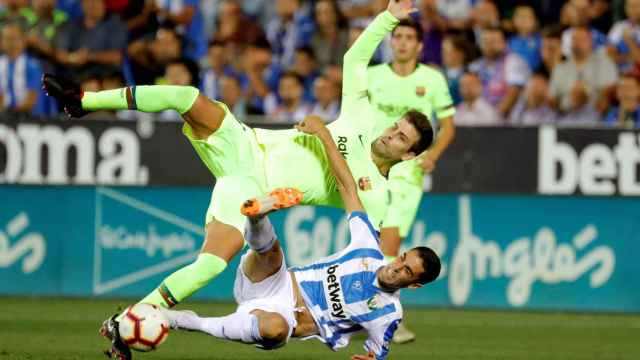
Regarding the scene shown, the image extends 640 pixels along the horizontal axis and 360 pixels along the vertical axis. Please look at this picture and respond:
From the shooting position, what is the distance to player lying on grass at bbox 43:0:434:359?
9.13 m

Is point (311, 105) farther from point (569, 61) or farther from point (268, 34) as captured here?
point (569, 61)

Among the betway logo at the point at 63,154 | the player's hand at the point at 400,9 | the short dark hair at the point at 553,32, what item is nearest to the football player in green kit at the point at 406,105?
the player's hand at the point at 400,9

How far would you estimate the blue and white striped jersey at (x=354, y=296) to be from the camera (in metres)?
9.12

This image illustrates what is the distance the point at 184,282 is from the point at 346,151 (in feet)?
5.41

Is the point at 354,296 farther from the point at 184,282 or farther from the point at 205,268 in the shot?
the point at 184,282

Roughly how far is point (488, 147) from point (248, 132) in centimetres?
579

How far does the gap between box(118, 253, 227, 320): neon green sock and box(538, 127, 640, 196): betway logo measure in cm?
676

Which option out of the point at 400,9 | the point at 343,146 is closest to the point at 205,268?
the point at 343,146

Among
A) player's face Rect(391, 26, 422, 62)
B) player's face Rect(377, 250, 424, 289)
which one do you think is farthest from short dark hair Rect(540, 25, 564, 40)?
player's face Rect(377, 250, 424, 289)

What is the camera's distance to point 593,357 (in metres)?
11.3

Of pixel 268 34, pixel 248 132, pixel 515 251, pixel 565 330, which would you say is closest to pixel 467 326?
pixel 565 330

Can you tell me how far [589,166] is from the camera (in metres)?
15.0

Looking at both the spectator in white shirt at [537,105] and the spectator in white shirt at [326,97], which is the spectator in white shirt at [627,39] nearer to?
the spectator in white shirt at [537,105]

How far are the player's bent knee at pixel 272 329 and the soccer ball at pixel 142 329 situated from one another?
713 millimetres
